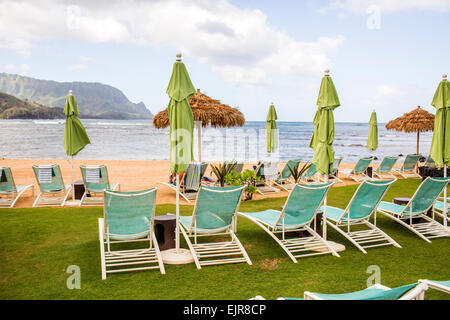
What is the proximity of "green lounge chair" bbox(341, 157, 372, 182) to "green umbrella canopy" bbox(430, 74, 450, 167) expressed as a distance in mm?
6086

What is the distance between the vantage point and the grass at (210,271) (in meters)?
3.44

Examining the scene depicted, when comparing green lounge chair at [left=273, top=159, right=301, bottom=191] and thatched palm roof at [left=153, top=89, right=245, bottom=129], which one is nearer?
green lounge chair at [left=273, top=159, right=301, bottom=191]

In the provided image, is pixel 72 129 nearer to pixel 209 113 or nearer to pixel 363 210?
pixel 209 113

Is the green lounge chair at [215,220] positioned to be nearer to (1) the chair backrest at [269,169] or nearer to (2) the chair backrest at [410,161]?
(1) the chair backrest at [269,169]

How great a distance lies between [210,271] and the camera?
13.1 feet

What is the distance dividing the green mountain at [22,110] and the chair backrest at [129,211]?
8591 centimetres

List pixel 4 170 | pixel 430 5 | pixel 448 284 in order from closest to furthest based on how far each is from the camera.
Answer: pixel 448 284
pixel 4 170
pixel 430 5

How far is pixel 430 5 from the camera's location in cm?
1238

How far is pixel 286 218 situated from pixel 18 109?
296ft

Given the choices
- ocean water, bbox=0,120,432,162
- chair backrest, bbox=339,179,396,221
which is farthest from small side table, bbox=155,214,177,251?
ocean water, bbox=0,120,432,162

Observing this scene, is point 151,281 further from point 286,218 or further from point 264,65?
point 264,65

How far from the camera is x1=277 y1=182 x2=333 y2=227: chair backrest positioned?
4.49 metres

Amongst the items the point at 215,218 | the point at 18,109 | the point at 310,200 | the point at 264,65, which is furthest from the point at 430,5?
the point at 18,109

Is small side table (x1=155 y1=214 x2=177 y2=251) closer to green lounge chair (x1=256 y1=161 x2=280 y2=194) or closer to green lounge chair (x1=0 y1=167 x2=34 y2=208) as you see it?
green lounge chair (x1=0 y1=167 x2=34 y2=208)
